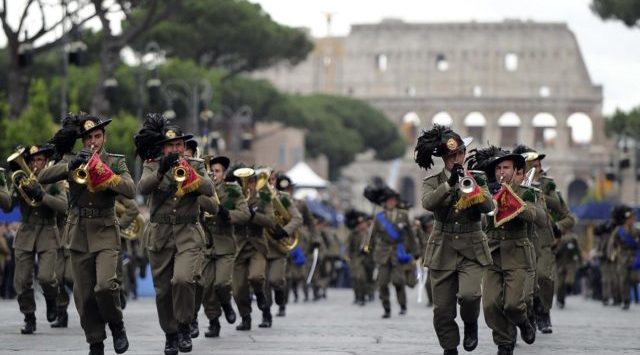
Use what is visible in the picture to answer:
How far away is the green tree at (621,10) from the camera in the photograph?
140 feet

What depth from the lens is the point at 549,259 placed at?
699 inches

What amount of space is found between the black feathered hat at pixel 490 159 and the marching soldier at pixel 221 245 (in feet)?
9.06

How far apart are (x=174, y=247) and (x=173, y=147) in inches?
32.9

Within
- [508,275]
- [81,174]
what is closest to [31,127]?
[508,275]

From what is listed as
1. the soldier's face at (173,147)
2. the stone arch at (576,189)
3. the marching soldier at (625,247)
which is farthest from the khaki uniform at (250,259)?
the stone arch at (576,189)

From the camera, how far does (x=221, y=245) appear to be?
16281mm

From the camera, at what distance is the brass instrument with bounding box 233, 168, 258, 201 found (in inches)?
664

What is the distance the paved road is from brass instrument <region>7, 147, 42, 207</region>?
4.19 feet

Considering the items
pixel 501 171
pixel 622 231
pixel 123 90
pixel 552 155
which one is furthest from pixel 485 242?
pixel 552 155

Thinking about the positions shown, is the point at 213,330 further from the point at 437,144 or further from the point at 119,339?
the point at 437,144

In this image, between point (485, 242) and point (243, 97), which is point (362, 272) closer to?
point (485, 242)

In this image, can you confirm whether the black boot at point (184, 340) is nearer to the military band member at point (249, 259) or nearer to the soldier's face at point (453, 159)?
the soldier's face at point (453, 159)

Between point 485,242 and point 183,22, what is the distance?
127 ft

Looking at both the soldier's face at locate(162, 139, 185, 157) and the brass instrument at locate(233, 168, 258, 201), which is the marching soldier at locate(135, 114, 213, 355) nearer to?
the soldier's face at locate(162, 139, 185, 157)
